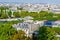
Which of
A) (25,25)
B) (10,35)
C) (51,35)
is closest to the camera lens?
(10,35)

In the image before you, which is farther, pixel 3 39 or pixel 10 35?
pixel 10 35

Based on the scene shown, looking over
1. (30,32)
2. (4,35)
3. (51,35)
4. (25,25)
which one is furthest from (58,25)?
(4,35)

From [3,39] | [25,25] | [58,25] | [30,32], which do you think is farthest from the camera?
[58,25]

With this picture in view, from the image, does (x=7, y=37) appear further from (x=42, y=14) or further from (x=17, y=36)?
(x=42, y=14)

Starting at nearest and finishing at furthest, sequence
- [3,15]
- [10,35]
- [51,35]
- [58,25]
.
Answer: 1. [10,35]
2. [51,35]
3. [58,25]
4. [3,15]

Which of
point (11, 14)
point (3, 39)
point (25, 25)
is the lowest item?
point (11, 14)

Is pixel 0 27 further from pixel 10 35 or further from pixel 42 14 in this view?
pixel 42 14

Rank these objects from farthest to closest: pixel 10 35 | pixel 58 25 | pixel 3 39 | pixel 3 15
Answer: pixel 3 15
pixel 58 25
pixel 10 35
pixel 3 39

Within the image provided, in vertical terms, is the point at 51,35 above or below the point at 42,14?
above

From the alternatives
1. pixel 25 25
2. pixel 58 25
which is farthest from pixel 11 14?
pixel 25 25
